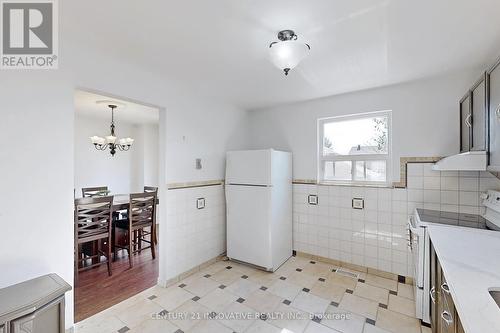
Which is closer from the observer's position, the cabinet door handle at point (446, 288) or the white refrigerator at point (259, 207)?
the cabinet door handle at point (446, 288)

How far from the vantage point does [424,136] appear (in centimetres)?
259

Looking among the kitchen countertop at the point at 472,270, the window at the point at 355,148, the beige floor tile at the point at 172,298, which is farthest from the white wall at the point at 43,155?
the window at the point at 355,148

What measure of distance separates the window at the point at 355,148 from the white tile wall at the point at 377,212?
0.71ft

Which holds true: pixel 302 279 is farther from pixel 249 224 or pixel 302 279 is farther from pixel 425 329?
pixel 425 329

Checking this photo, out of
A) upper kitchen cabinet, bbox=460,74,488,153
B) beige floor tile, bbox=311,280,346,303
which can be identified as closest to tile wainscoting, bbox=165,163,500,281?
upper kitchen cabinet, bbox=460,74,488,153

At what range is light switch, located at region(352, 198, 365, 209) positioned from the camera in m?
2.96

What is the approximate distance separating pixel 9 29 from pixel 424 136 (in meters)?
3.76

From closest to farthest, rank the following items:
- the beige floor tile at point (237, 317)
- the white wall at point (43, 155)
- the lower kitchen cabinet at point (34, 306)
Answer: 1. the lower kitchen cabinet at point (34, 306)
2. the white wall at point (43, 155)
3. the beige floor tile at point (237, 317)

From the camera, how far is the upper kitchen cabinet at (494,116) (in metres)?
1.44

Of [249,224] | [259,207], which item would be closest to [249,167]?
[259,207]

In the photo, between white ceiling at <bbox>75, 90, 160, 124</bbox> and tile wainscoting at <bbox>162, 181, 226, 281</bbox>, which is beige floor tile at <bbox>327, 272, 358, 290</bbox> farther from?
white ceiling at <bbox>75, 90, 160, 124</bbox>

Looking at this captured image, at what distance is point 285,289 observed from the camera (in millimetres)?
2570

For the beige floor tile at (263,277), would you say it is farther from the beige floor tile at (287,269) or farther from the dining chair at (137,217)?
the dining chair at (137,217)
